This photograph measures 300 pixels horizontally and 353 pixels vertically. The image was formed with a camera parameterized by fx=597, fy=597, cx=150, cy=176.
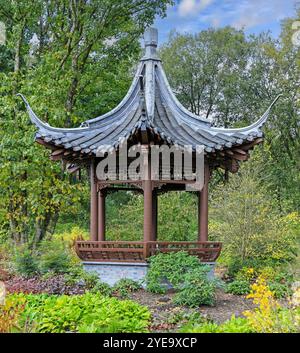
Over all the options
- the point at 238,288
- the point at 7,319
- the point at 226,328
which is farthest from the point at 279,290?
A: the point at 7,319

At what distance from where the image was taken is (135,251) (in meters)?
10.3

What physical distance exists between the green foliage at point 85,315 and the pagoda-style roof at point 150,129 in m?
3.57

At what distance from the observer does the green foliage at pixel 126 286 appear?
966cm

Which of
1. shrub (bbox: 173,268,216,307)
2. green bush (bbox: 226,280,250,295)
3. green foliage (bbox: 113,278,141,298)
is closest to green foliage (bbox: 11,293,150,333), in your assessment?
shrub (bbox: 173,268,216,307)

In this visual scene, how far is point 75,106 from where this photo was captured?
53.8ft

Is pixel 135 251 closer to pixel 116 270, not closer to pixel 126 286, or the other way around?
pixel 116 270

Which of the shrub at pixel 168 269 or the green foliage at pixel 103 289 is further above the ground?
the shrub at pixel 168 269

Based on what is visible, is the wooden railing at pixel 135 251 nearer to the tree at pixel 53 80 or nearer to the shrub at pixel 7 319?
the tree at pixel 53 80

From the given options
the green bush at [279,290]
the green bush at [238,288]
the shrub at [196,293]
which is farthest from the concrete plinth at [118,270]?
the shrub at [196,293]

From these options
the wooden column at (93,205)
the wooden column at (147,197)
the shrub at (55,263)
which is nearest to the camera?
the wooden column at (147,197)

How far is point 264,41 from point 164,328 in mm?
17939

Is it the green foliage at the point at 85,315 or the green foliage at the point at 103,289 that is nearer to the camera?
the green foliage at the point at 85,315
